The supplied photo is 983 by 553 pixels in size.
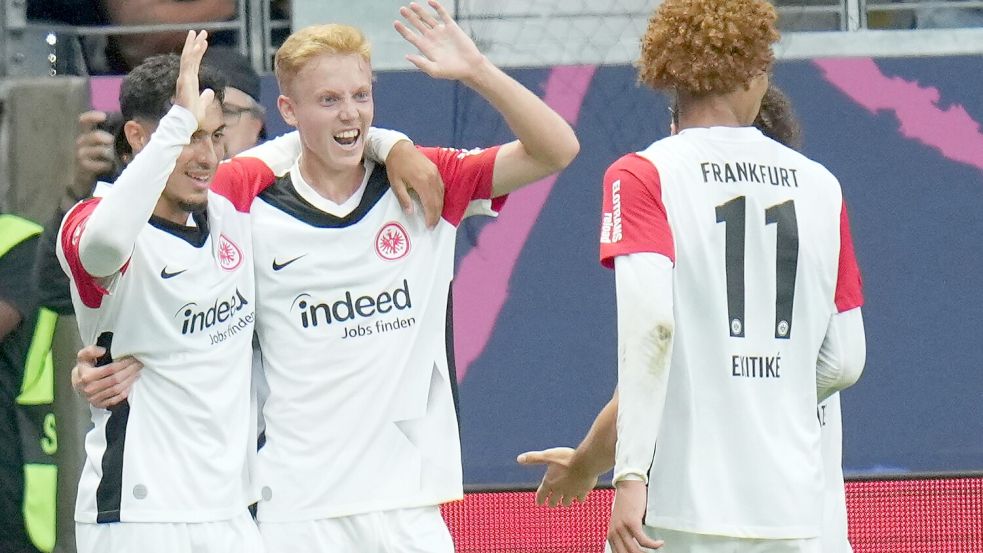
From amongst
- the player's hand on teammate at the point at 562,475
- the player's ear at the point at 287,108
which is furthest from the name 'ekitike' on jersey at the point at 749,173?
the player's ear at the point at 287,108

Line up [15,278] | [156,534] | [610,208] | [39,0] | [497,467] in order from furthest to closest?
[39,0]
[497,467]
[15,278]
[156,534]
[610,208]

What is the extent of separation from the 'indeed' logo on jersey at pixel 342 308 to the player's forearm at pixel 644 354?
0.74 meters

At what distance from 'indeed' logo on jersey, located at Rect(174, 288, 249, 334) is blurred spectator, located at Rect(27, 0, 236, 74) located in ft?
10.2

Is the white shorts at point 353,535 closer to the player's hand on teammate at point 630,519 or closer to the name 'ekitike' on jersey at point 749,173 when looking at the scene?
the player's hand on teammate at point 630,519

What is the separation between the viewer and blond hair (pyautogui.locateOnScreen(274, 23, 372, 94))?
12.5ft

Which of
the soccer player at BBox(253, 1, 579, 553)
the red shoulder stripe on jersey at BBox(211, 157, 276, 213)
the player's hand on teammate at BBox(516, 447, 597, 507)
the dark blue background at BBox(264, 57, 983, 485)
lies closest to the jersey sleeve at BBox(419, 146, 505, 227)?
the soccer player at BBox(253, 1, 579, 553)

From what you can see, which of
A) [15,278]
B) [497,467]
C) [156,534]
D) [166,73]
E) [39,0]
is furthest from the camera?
[39,0]

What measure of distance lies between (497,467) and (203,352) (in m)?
2.74

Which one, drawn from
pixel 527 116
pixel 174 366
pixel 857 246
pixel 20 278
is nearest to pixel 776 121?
pixel 527 116

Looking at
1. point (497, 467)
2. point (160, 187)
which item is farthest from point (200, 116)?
point (497, 467)

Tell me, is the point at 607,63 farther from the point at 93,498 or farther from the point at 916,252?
the point at 93,498

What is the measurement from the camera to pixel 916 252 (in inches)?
247

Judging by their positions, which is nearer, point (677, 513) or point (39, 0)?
point (677, 513)

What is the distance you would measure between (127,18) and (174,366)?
3.45m
